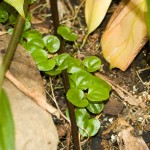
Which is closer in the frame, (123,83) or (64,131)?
(64,131)

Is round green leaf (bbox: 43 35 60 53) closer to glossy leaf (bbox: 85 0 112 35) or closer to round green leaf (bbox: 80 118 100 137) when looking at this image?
glossy leaf (bbox: 85 0 112 35)

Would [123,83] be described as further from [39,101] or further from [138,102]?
[39,101]

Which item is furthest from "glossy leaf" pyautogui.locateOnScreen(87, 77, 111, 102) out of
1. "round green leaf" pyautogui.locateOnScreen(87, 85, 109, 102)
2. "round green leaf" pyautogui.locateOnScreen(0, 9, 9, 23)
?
"round green leaf" pyautogui.locateOnScreen(0, 9, 9, 23)

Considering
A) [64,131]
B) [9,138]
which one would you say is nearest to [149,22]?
[9,138]

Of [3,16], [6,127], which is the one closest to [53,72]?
[3,16]

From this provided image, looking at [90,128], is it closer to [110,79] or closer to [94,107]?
[94,107]

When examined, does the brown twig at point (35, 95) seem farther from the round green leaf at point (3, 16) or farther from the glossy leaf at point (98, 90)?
the round green leaf at point (3, 16)
